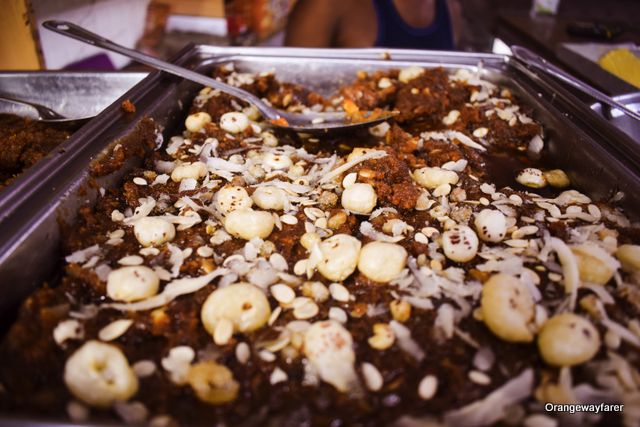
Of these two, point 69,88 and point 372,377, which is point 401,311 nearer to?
point 372,377

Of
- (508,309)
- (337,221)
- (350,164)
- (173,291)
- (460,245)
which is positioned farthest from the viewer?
(350,164)

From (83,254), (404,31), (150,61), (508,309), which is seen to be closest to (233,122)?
(150,61)

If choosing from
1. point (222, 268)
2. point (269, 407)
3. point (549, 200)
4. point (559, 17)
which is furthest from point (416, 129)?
point (559, 17)

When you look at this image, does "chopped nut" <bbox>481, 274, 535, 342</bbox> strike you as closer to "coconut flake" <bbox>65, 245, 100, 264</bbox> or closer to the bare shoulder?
"coconut flake" <bbox>65, 245, 100, 264</bbox>

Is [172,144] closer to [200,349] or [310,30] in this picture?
[200,349]

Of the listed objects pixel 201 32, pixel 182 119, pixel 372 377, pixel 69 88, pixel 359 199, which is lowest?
pixel 372 377

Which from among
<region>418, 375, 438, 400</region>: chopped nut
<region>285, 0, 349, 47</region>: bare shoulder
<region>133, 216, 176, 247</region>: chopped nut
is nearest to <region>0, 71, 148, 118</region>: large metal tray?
<region>133, 216, 176, 247</region>: chopped nut

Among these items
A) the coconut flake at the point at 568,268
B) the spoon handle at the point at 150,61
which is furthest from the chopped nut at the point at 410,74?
the coconut flake at the point at 568,268
